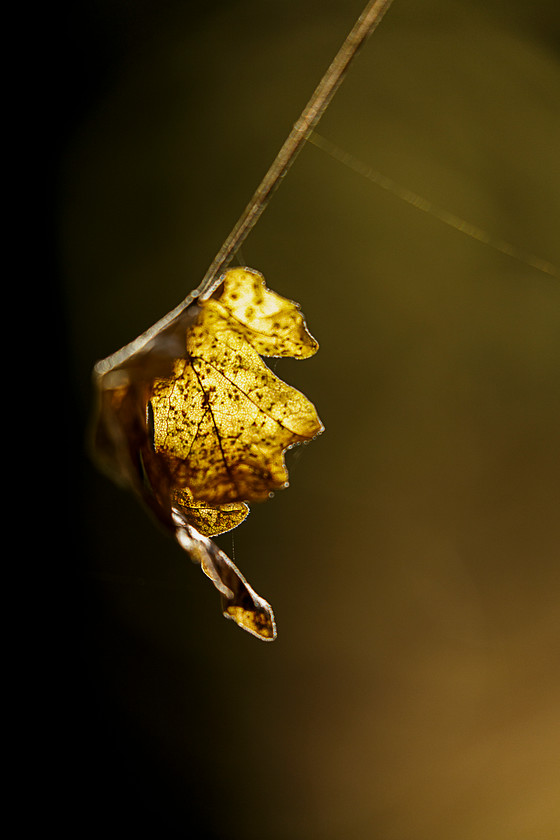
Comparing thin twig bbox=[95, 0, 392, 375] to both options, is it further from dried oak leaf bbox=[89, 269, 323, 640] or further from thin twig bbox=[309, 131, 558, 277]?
thin twig bbox=[309, 131, 558, 277]

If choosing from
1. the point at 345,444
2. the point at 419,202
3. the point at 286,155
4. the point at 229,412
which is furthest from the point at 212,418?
the point at 419,202

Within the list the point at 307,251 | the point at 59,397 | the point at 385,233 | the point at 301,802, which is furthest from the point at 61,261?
the point at 301,802

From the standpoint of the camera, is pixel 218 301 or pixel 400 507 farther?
pixel 400 507

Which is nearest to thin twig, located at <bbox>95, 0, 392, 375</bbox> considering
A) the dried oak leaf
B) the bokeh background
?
the dried oak leaf

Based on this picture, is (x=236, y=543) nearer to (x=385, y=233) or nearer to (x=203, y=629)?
(x=203, y=629)

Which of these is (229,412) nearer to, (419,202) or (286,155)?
(286,155)
